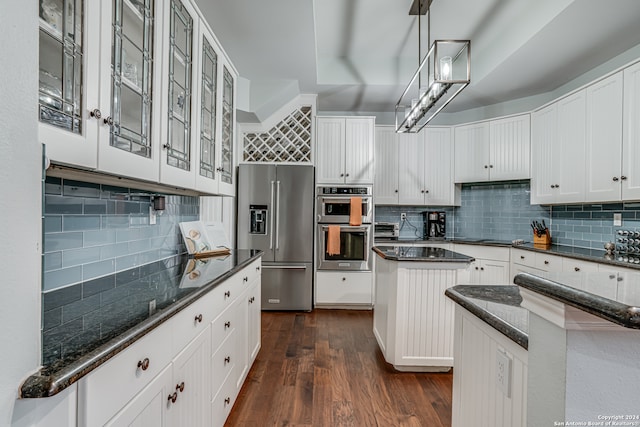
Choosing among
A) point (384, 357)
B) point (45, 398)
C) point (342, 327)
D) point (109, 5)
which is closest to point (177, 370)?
point (45, 398)

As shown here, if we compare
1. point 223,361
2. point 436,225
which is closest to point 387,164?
point 436,225

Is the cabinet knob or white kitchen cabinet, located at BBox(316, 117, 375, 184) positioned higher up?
white kitchen cabinet, located at BBox(316, 117, 375, 184)

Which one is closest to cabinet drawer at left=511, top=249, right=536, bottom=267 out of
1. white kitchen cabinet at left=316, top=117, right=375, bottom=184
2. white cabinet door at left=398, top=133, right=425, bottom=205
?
white cabinet door at left=398, top=133, right=425, bottom=205

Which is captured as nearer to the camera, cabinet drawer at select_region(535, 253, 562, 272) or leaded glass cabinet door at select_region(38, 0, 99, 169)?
leaded glass cabinet door at select_region(38, 0, 99, 169)

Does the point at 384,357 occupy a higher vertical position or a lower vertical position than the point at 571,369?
lower

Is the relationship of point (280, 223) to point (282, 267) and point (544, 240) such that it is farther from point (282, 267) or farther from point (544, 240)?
point (544, 240)

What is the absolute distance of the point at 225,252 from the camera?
7.80ft

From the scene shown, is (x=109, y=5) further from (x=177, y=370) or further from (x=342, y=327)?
(x=342, y=327)

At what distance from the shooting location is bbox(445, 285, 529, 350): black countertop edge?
0.79m

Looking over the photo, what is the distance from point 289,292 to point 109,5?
10.6ft

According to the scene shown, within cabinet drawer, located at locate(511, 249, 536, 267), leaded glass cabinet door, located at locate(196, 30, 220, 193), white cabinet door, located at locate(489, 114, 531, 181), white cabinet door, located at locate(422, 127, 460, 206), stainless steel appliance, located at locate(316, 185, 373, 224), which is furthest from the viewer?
white cabinet door, located at locate(422, 127, 460, 206)

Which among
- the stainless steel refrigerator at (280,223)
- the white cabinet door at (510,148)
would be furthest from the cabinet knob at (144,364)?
the white cabinet door at (510,148)

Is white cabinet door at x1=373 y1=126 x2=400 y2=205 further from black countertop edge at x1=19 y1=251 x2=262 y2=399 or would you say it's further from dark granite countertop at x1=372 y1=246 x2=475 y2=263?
black countertop edge at x1=19 y1=251 x2=262 y2=399

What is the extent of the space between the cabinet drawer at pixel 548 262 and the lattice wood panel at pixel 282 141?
272 cm
